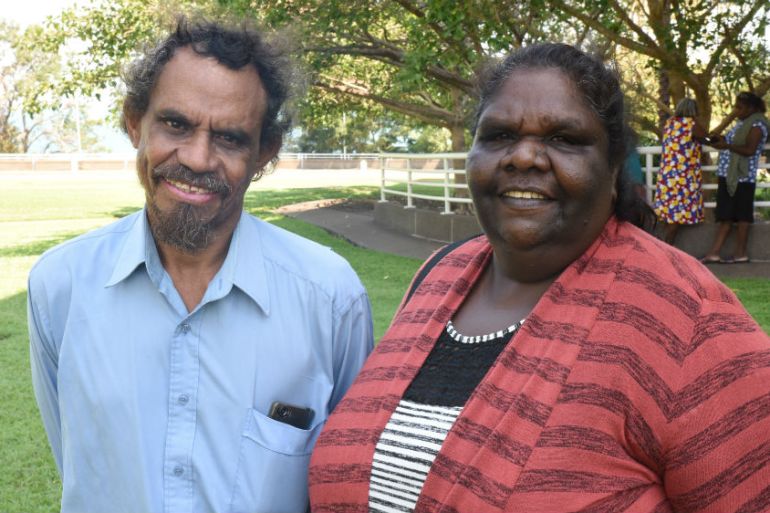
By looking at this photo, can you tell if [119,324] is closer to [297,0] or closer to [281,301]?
[281,301]

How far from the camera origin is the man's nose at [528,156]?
83.8 inches

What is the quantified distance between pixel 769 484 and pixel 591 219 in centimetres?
71

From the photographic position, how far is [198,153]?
2391 millimetres

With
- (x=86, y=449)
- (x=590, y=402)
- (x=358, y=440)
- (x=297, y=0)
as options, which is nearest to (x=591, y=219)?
(x=590, y=402)

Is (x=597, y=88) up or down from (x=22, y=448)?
up

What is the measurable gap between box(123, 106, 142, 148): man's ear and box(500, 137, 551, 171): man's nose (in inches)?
42.7

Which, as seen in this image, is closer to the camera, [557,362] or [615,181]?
[557,362]

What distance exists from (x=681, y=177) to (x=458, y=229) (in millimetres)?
3554

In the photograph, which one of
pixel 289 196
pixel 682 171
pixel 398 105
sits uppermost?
pixel 398 105

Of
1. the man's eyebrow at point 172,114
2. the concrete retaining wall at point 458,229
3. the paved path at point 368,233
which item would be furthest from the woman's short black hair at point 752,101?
the man's eyebrow at point 172,114

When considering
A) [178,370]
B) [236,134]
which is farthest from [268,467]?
[236,134]

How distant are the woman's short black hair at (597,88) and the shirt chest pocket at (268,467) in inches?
39.0

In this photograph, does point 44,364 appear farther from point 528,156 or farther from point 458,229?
point 458,229

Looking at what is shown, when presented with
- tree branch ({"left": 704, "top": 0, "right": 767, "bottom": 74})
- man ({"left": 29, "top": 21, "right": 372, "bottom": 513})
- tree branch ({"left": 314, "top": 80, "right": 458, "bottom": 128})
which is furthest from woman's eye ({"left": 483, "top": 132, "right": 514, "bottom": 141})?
tree branch ({"left": 314, "top": 80, "right": 458, "bottom": 128})
